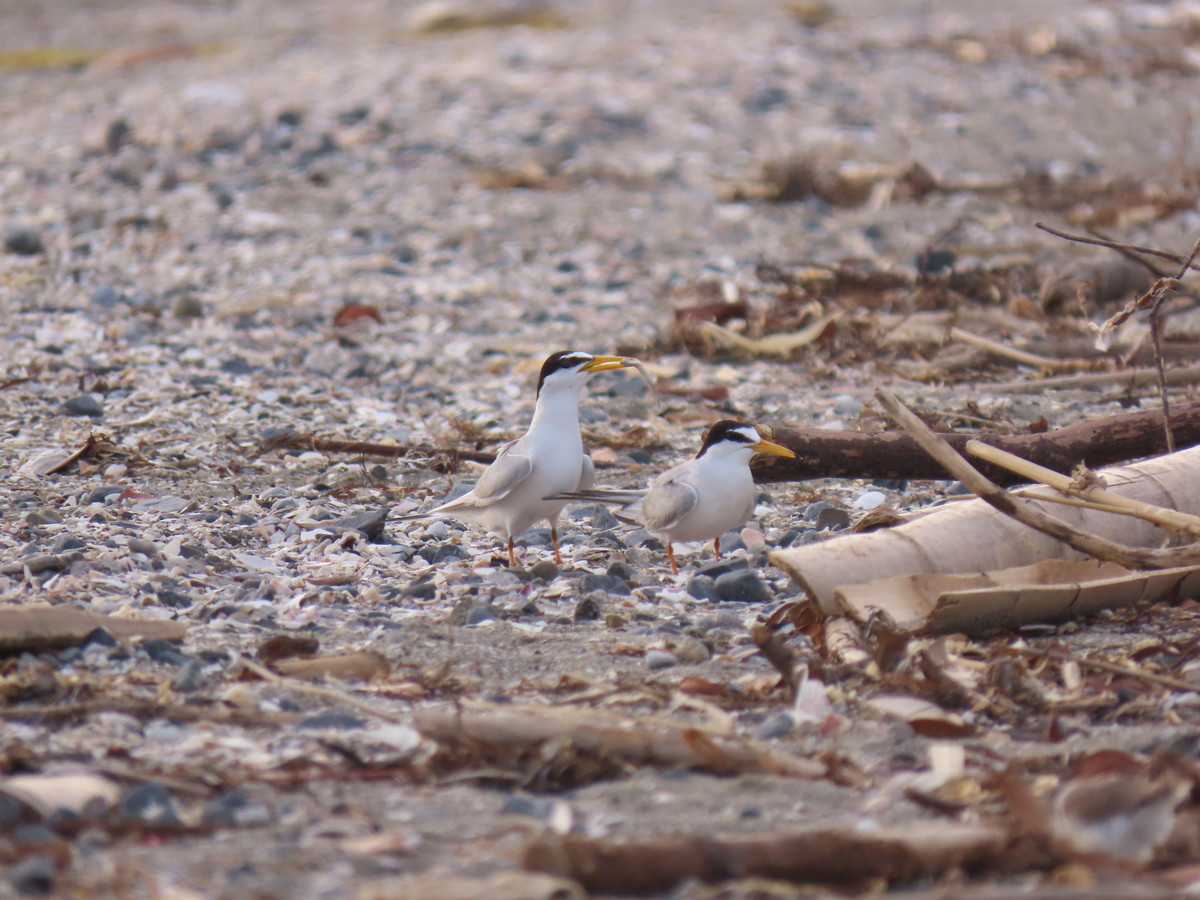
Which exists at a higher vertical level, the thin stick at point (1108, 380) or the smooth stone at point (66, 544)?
the smooth stone at point (66, 544)

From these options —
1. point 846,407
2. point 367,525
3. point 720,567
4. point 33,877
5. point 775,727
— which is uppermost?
point 33,877

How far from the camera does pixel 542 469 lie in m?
4.93

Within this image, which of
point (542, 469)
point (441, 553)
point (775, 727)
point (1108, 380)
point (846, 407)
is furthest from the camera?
point (846, 407)

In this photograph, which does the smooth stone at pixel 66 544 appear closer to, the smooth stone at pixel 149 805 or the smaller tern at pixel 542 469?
the smaller tern at pixel 542 469

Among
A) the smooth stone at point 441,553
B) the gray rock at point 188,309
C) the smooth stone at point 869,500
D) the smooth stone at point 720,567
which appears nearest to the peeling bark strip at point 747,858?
the smooth stone at point 720,567

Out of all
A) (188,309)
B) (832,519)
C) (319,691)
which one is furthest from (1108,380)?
(188,309)

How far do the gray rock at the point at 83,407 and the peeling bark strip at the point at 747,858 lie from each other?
4.93m

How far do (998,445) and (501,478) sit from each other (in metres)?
1.80

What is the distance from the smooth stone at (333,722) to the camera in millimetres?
3381

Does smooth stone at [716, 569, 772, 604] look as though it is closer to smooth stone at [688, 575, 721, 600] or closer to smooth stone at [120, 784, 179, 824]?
smooth stone at [688, 575, 721, 600]

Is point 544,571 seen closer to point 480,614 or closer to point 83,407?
point 480,614

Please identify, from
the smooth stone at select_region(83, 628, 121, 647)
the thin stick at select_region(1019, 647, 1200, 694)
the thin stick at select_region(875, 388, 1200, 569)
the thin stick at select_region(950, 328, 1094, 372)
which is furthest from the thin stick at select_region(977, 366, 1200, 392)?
the smooth stone at select_region(83, 628, 121, 647)

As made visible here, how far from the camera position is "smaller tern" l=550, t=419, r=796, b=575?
4766 mm

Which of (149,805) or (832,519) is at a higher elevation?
(149,805)
